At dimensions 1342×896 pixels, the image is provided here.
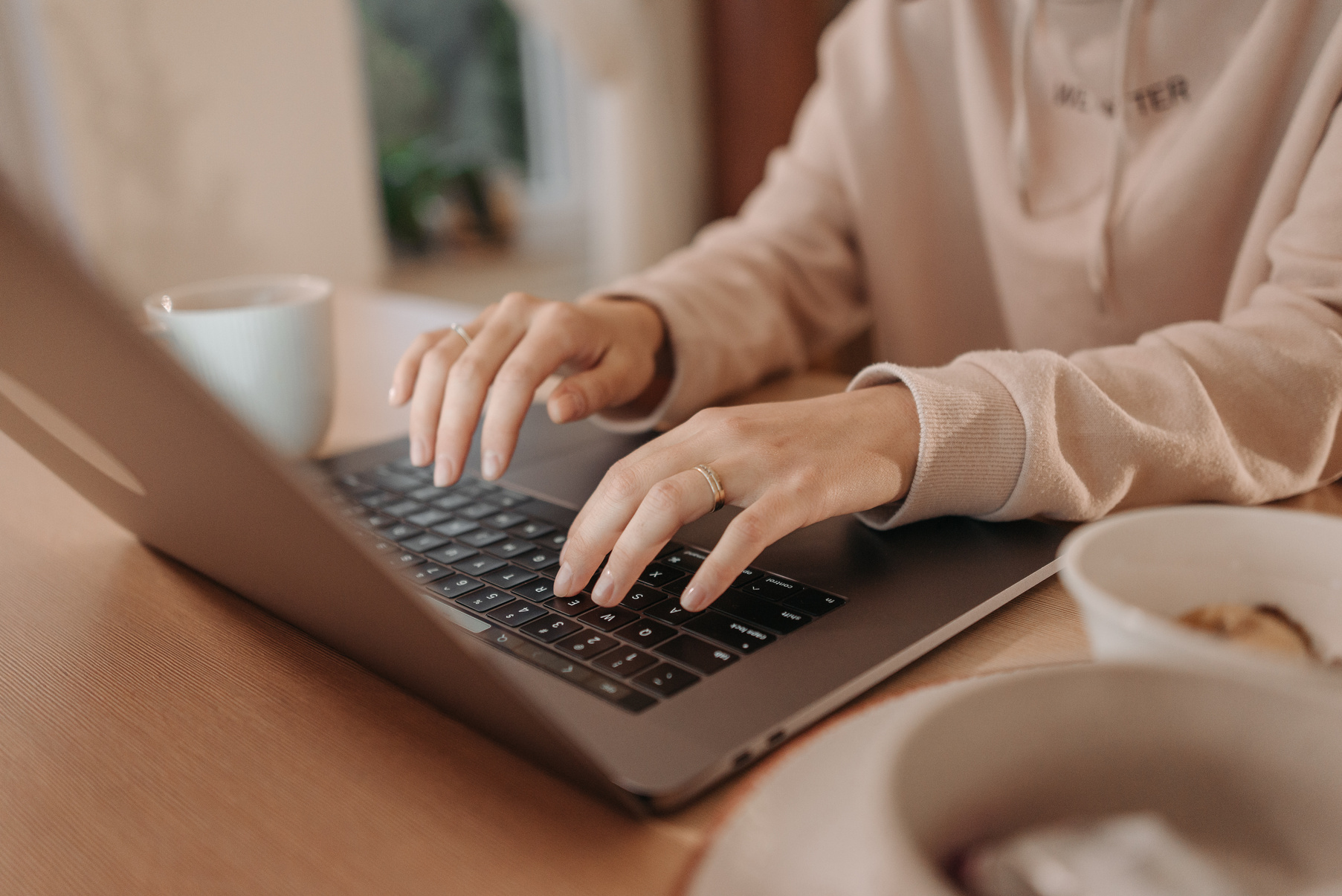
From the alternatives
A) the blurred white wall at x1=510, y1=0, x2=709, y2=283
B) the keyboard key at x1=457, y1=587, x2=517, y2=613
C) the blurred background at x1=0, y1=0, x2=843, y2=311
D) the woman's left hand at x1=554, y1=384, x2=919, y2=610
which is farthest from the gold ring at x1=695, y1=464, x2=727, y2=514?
the blurred white wall at x1=510, y1=0, x2=709, y2=283

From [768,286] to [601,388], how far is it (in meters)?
0.30

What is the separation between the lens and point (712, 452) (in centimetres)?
50

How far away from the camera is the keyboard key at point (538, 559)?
479 mm

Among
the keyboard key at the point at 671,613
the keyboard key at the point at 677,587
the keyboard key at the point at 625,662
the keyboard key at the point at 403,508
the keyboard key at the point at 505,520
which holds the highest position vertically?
the keyboard key at the point at 625,662

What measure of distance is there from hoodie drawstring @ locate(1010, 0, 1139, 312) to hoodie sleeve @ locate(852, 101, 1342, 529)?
0.88 feet

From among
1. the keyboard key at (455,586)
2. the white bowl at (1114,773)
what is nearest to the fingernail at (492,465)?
the keyboard key at (455,586)

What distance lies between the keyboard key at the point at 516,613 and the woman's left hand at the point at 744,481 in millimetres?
16

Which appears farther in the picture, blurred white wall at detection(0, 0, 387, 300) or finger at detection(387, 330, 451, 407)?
blurred white wall at detection(0, 0, 387, 300)

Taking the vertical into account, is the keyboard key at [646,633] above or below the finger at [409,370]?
below

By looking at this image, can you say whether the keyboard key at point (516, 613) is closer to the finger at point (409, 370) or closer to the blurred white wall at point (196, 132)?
Answer: the finger at point (409, 370)

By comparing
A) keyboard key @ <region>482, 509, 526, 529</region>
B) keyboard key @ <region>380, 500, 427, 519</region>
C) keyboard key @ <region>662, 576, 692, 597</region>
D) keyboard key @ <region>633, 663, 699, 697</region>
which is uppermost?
keyboard key @ <region>633, 663, 699, 697</region>

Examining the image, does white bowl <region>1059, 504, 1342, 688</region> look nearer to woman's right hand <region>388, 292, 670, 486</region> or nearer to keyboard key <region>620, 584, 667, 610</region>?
keyboard key <region>620, 584, 667, 610</region>

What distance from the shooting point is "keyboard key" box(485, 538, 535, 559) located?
19.6 inches

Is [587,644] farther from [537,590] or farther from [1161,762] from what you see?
[1161,762]
